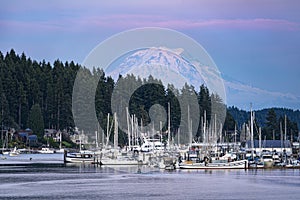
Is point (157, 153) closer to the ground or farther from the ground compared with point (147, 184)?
farther from the ground

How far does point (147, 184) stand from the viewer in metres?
69.7

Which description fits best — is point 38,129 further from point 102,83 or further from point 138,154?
point 138,154

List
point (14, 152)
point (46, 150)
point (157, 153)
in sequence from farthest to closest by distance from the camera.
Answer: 1. point (46, 150)
2. point (14, 152)
3. point (157, 153)

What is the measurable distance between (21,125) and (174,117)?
1080 inches

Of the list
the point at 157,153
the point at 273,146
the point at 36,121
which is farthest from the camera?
the point at 36,121

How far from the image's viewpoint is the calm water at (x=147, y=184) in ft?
A: 197

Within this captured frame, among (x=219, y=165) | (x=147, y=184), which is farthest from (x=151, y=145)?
(x=147, y=184)

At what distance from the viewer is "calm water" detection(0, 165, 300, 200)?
60156 mm

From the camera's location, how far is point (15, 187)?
66.1m

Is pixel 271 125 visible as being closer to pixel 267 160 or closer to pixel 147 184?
pixel 267 160

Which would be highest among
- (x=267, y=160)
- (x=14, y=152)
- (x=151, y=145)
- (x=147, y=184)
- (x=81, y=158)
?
(x=151, y=145)

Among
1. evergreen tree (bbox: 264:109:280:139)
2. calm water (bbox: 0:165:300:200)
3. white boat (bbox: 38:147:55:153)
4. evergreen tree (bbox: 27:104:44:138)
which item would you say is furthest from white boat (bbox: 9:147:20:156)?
evergreen tree (bbox: 264:109:280:139)

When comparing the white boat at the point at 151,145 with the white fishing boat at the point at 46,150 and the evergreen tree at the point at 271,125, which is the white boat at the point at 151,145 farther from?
the evergreen tree at the point at 271,125

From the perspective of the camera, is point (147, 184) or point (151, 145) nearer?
point (147, 184)
